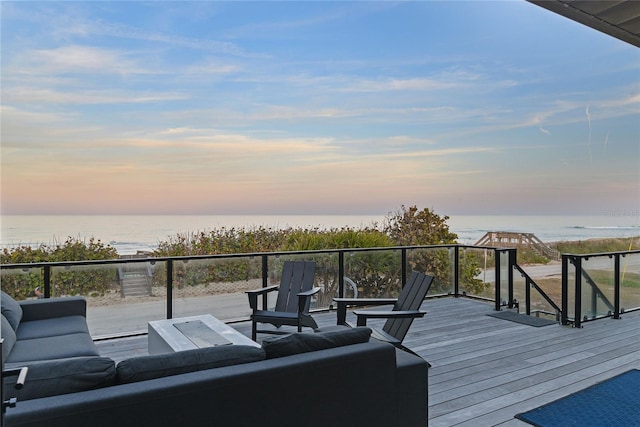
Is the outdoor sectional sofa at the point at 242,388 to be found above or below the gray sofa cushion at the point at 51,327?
above

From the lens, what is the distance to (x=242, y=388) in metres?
1.98

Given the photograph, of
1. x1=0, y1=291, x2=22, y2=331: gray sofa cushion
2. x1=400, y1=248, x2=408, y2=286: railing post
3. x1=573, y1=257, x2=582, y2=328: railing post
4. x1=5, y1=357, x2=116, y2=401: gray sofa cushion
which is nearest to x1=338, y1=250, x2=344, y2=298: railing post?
x1=400, y1=248, x2=408, y2=286: railing post

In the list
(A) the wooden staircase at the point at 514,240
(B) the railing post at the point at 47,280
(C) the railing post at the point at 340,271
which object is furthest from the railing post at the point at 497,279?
(A) the wooden staircase at the point at 514,240

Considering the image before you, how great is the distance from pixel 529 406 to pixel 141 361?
2711 mm

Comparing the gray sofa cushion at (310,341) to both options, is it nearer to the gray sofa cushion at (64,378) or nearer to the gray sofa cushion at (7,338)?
the gray sofa cushion at (64,378)

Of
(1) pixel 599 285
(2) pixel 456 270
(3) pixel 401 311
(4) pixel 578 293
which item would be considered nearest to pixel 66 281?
(3) pixel 401 311

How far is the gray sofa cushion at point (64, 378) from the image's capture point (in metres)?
1.76

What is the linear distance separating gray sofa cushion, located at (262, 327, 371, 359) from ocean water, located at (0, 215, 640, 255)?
1501 centimetres

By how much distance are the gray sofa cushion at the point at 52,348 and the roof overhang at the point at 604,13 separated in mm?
4530

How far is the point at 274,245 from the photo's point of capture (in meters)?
9.84

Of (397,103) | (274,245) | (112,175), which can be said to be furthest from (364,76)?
(112,175)

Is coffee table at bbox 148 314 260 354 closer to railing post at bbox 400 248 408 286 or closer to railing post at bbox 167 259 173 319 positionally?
railing post at bbox 167 259 173 319

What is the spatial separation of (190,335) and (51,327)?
3.98 feet

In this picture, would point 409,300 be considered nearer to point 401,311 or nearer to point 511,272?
point 401,311
